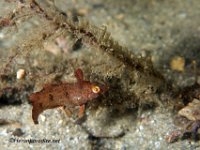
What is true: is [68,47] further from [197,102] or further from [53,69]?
[197,102]

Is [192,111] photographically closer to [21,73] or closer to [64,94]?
[64,94]

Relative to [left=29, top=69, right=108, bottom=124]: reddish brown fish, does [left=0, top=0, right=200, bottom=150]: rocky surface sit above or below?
below

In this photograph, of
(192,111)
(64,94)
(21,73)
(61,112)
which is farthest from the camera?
(21,73)

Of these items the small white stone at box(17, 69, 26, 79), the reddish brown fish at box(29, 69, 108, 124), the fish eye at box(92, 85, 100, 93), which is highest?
the fish eye at box(92, 85, 100, 93)

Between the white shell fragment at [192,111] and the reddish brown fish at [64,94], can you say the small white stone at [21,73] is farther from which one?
the white shell fragment at [192,111]

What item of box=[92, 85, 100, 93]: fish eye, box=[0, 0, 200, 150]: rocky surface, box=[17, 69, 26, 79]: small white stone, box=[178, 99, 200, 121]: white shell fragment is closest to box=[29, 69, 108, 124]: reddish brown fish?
box=[92, 85, 100, 93]: fish eye

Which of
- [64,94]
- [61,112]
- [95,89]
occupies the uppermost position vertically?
[95,89]

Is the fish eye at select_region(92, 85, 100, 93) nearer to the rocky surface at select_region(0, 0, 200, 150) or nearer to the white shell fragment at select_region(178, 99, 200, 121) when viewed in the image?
the rocky surface at select_region(0, 0, 200, 150)

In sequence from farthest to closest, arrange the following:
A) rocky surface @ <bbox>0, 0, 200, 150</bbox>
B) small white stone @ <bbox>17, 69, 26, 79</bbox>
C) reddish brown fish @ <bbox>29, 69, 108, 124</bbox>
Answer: small white stone @ <bbox>17, 69, 26, 79</bbox>
rocky surface @ <bbox>0, 0, 200, 150</bbox>
reddish brown fish @ <bbox>29, 69, 108, 124</bbox>

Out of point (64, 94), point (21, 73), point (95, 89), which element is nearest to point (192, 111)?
point (95, 89)
